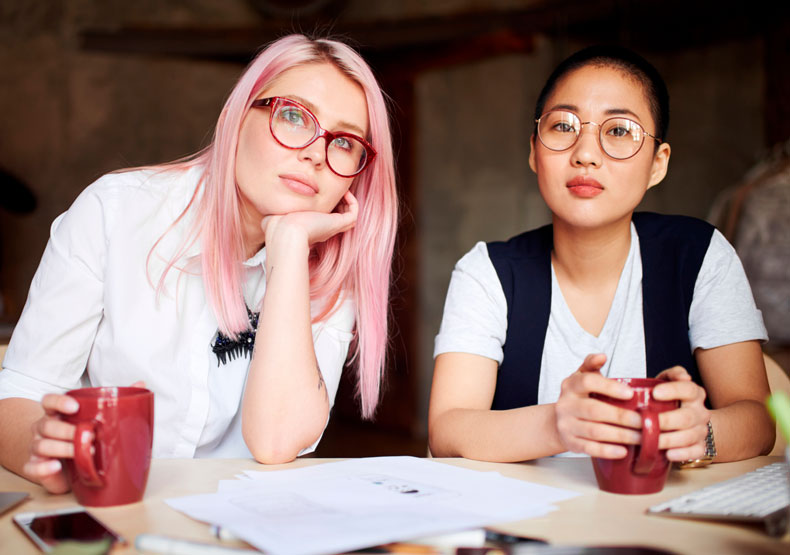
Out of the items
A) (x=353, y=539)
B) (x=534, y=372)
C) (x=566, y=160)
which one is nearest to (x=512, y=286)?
(x=534, y=372)

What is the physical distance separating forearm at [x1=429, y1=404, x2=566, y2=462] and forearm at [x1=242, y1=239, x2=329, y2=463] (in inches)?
9.5

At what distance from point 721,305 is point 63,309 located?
4.32 feet

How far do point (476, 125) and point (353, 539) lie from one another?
14.8ft

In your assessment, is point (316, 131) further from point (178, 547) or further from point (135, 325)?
point (178, 547)

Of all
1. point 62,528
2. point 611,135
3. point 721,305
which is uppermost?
point 611,135

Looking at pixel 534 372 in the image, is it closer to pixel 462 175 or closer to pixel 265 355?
pixel 265 355

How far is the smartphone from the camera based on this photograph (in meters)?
0.72

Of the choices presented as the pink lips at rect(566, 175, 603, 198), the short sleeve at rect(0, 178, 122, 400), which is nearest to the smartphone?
the short sleeve at rect(0, 178, 122, 400)

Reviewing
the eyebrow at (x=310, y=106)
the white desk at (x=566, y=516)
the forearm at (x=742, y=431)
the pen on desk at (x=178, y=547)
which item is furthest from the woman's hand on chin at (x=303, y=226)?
the forearm at (x=742, y=431)

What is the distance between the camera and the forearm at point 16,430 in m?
1.02

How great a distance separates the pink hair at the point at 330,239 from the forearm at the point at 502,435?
0.28 m

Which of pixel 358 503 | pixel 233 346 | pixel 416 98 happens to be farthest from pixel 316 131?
pixel 416 98

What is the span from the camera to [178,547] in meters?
0.69

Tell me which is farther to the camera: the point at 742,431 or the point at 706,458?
the point at 742,431
